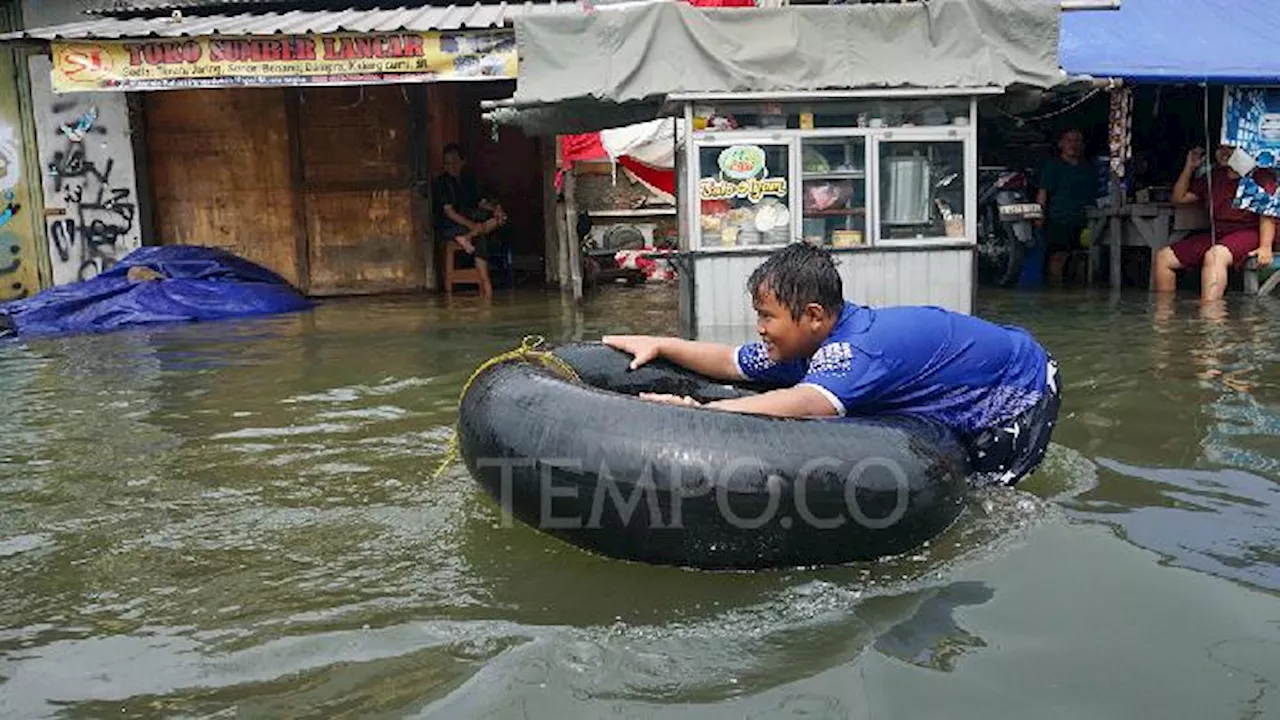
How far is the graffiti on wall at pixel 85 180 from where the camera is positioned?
12.1 meters

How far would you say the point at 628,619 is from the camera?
10.7ft

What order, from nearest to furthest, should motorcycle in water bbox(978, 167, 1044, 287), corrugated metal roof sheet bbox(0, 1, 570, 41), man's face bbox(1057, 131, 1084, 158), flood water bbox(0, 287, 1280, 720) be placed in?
flood water bbox(0, 287, 1280, 720)
corrugated metal roof sheet bbox(0, 1, 570, 41)
motorcycle in water bbox(978, 167, 1044, 287)
man's face bbox(1057, 131, 1084, 158)

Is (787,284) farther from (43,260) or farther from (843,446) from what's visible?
(43,260)

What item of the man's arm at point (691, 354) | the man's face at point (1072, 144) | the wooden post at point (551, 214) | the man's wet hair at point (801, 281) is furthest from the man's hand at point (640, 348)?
the man's face at point (1072, 144)

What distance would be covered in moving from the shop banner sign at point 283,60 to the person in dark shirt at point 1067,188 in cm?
591

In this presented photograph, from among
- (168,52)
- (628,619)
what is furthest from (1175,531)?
(168,52)

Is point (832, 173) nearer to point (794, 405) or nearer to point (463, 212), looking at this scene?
point (794, 405)

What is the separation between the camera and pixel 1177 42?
10320mm

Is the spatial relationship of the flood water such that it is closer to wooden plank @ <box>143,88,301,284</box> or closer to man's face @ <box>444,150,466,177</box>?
man's face @ <box>444,150,466,177</box>

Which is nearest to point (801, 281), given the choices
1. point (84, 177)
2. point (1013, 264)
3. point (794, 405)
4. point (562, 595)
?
point (794, 405)

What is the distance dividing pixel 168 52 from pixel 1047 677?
9735mm

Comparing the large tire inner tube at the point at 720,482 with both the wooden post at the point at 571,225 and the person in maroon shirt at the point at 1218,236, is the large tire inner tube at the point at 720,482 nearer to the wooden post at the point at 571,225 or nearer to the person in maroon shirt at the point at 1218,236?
the person in maroon shirt at the point at 1218,236

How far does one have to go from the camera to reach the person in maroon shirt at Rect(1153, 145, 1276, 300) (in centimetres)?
991

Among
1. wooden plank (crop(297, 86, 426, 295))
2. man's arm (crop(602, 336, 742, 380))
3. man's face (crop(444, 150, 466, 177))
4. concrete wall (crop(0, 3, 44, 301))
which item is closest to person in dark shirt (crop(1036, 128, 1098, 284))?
man's face (crop(444, 150, 466, 177))
